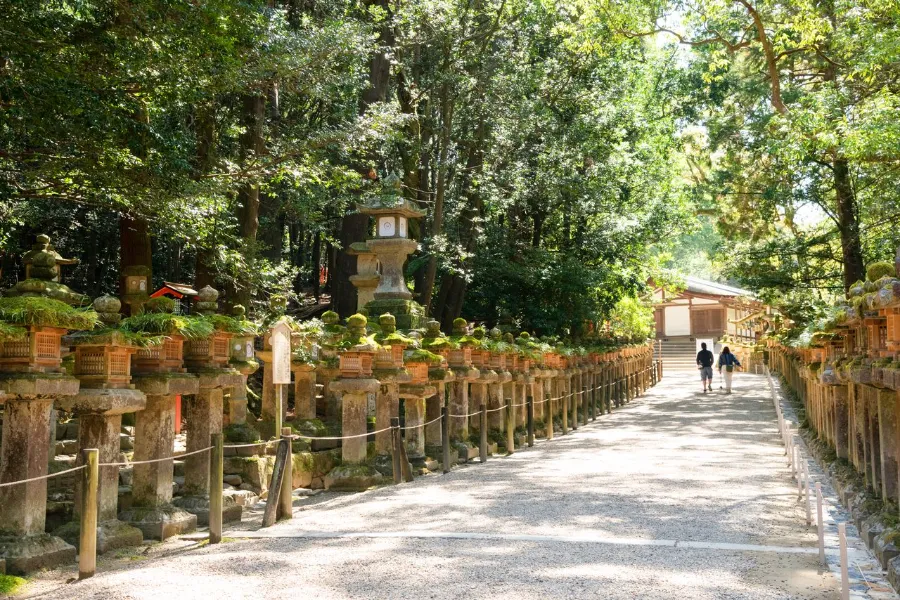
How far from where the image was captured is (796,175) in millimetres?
18453

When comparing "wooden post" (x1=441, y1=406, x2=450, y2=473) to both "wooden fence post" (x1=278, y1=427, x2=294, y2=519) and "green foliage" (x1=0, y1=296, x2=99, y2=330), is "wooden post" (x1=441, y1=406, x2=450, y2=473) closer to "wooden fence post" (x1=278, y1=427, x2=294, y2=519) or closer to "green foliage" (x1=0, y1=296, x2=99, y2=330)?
"wooden fence post" (x1=278, y1=427, x2=294, y2=519)

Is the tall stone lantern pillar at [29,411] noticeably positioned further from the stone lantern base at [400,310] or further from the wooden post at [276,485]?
the stone lantern base at [400,310]

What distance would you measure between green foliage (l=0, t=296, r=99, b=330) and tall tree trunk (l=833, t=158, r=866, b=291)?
49.7 ft

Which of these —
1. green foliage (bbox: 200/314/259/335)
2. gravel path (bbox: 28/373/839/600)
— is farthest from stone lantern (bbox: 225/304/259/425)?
gravel path (bbox: 28/373/839/600)

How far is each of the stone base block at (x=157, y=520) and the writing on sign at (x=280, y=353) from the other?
170 centimetres

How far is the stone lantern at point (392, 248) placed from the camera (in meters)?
14.7

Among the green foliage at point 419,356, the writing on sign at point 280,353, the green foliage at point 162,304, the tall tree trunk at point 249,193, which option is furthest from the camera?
the tall tree trunk at point 249,193

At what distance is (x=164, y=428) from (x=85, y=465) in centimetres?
176

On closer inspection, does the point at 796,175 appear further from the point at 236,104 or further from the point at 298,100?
the point at 236,104

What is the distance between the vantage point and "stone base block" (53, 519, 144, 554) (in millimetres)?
6848

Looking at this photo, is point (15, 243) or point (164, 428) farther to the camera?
point (15, 243)

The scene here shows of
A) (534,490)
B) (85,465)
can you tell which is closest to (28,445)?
(85,465)

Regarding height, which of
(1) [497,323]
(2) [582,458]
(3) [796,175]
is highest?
(3) [796,175]

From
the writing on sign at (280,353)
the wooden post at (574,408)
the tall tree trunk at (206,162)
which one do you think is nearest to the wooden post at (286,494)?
the writing on sign at (280,353)
